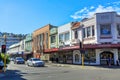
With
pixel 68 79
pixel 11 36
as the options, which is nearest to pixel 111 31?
pixel 68 79

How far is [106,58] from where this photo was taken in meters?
44.9

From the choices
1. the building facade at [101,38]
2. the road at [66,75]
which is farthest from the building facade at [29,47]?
the road at [66,75]

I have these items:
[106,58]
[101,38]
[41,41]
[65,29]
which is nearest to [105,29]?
[101,38]

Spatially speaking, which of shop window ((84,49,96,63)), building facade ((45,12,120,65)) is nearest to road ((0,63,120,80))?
building facade ((45,12,120,65))

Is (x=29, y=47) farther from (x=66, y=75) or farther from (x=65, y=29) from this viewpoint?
(x=66, y=75)

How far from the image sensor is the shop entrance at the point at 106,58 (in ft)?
146

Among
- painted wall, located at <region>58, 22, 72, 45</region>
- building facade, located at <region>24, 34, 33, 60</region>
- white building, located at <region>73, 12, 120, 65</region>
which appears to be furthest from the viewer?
building facade, located at <region>24, 34, 33, 60</region>

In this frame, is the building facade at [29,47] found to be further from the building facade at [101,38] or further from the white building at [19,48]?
the building facade at [101,38]

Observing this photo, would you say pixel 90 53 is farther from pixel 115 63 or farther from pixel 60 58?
pixel 60 58

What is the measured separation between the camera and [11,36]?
17912cm

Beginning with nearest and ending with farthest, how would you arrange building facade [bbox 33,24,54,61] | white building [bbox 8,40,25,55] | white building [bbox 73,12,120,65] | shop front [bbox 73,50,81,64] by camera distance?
1. white building [bbox 73,12,120,65]
2. shop front [bbox 73,50,81,64]
3. building facade [bbox 33,24,54,61]
4. white building [bbox 8,40,25,55]

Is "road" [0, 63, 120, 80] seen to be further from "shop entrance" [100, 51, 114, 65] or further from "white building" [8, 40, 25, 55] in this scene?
"white building" [8, 40, 25, 55]

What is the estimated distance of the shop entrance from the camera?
44.4m

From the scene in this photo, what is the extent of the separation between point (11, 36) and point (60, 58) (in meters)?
125
